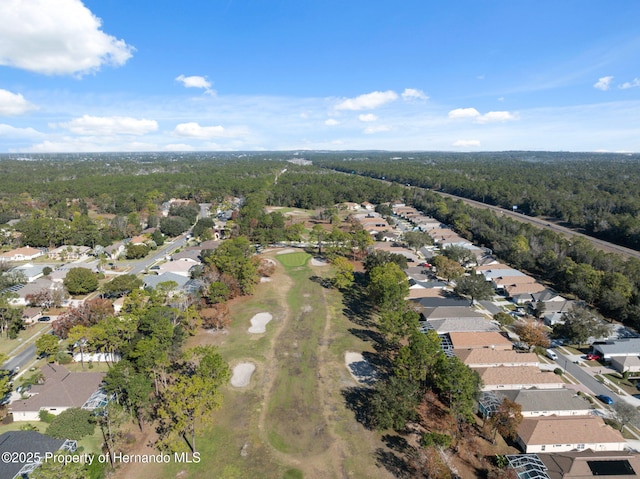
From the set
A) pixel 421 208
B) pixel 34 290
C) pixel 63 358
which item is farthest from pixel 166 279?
pixel 421 208

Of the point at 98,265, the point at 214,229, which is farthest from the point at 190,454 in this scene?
the point at 214,229

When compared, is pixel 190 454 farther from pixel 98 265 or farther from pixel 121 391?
pixel 98 265

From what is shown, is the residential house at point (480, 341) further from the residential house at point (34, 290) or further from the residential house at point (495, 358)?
the residential house at point (34, 290)

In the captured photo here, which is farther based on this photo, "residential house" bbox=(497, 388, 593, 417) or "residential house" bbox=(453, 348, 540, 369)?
"residential house" bbox=(453, 348, 540, 369)

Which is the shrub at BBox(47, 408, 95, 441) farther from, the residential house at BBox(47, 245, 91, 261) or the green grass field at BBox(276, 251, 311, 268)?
the residential house at BBox(47, 245, 91, 261)

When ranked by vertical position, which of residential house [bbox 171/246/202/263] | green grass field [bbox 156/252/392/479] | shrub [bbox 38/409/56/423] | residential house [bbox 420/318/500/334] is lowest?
green grass field [bbox 156/252/392/479]

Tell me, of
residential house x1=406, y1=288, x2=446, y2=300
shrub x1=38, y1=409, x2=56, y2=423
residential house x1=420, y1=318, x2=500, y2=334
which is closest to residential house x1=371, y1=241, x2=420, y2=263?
residential house x1=406, y1=288, x2=446, y2=300
